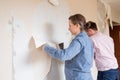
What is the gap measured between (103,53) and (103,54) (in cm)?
1

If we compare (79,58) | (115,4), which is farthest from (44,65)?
(115,4)

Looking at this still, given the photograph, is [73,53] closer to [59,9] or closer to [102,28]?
[59,9]

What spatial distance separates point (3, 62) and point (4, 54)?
0.06 meters

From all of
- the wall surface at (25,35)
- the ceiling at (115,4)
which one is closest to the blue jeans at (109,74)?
the wall surface at (25,35)

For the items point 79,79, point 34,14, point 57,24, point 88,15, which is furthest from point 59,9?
point 88,15

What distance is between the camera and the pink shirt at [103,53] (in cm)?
243

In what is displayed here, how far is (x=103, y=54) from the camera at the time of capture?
2447 mm

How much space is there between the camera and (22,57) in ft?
5.94

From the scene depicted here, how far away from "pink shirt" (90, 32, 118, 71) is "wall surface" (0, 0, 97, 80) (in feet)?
1.27

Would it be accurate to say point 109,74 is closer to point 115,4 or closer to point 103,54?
point 103,54

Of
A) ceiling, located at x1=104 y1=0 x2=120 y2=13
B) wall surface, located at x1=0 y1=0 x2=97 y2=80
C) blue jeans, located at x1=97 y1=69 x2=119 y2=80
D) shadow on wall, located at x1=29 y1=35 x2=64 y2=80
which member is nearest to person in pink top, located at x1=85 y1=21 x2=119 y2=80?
blue jeans, located at x1=97 y1=69 x2=119 y2=80

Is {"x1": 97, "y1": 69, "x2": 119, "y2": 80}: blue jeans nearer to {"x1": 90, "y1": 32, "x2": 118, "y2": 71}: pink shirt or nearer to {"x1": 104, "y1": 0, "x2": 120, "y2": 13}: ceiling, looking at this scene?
{"x1": 90, "y1": 32, "x2": 118, "y2": 71}: pink shirt

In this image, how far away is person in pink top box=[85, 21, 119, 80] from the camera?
7.97 feet

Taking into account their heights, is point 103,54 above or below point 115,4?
below
